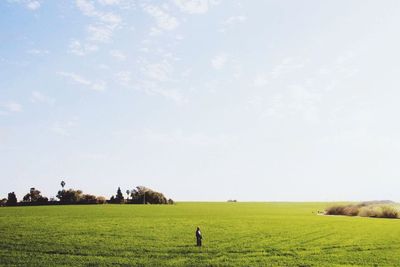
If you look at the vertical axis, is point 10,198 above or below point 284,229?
above

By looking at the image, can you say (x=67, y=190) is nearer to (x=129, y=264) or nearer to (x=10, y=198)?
(x=10, y=198)

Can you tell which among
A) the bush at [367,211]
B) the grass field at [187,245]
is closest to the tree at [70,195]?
the bush at [367,211]

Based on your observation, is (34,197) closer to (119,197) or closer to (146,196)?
(119,197)

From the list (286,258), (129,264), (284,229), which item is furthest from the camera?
(284,229)

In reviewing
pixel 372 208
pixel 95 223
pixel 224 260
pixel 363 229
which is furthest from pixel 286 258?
pixel 372 208

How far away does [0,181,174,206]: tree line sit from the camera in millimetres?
160750

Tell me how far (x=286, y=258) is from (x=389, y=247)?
53.1ft

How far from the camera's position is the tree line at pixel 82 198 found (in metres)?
161

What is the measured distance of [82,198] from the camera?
16962 centimetres

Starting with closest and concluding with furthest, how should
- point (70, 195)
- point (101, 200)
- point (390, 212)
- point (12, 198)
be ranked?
point (390, 212)
point (12, 198)
point (70, 195)
point (101, 200)

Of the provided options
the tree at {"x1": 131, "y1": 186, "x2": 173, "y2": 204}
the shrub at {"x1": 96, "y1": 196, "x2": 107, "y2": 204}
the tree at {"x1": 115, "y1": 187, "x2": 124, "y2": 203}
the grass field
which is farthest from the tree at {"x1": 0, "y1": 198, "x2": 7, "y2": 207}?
the grass field

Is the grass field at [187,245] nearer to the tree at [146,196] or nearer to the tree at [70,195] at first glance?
the tree at [70,195]

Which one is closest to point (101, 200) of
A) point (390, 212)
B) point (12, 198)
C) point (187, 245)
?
point (12, 198)

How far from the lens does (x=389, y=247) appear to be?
53.0 meters
